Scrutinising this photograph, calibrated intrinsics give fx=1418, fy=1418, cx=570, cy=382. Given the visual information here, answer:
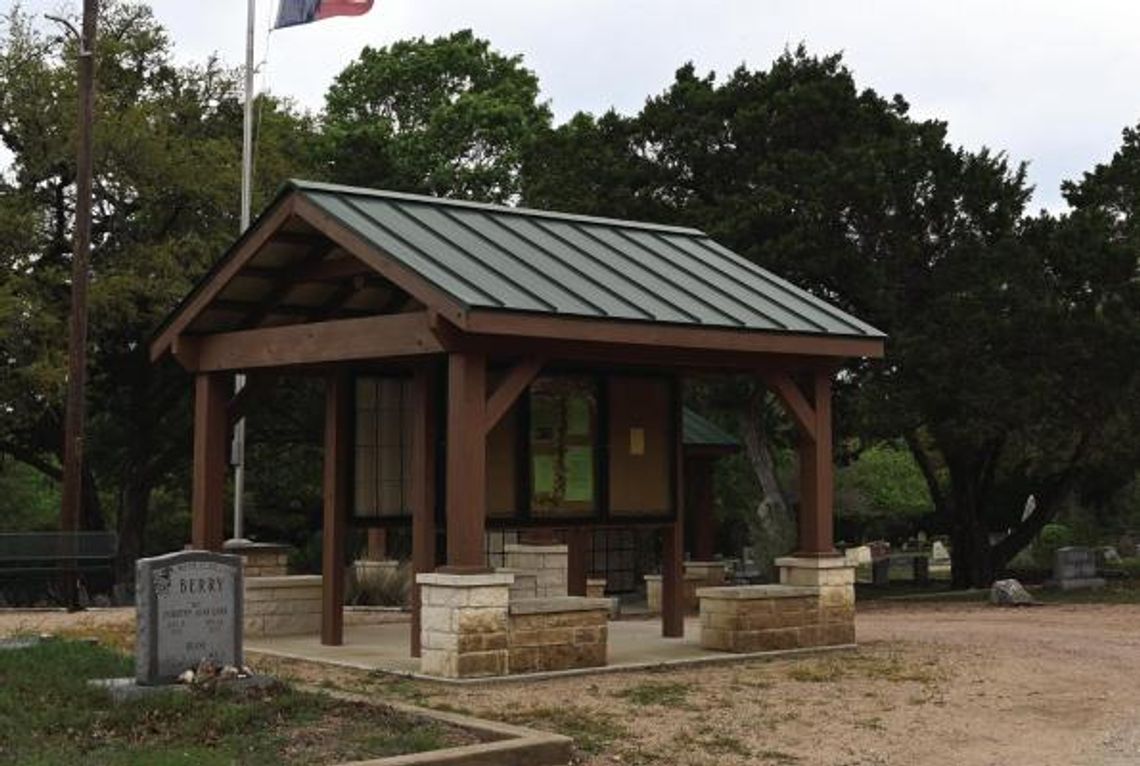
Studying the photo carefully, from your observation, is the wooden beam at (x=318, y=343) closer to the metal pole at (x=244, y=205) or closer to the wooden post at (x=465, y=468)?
the wooden post at (x=465, y=468)

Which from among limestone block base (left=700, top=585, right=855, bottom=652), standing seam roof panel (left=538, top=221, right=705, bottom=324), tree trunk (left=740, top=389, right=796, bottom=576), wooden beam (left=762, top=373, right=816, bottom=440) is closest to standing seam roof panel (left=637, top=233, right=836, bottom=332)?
wooden beam (left=762, top=373, right=816, bottom=440)

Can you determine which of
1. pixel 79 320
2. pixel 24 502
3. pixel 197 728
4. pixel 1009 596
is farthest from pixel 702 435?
pixel 24 502

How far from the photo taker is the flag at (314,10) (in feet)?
82.9

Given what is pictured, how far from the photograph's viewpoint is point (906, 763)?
30.1ft

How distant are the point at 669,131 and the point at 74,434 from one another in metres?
14.3

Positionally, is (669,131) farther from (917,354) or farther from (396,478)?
(396,478)

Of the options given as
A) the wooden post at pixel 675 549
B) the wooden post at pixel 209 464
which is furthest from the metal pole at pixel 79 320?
the wooden post at pixel 675 549

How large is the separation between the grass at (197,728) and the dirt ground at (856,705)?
3.96ft

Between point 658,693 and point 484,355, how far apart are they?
3364mm

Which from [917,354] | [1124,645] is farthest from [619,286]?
[917,354]

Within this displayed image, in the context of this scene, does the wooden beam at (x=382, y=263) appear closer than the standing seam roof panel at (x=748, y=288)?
Yes

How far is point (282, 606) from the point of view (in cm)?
1680

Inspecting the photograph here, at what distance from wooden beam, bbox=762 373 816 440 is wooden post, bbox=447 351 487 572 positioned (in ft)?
13.2

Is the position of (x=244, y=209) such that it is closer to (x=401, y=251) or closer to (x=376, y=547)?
(x=376, y=547)
